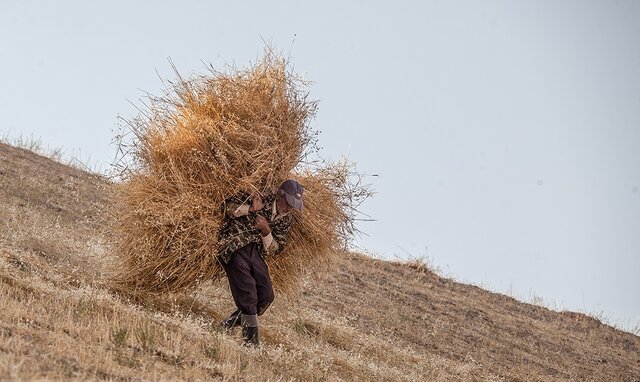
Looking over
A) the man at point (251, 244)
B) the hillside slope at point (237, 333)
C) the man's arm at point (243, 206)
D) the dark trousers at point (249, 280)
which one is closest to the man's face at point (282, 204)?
the man at point (251, 244)

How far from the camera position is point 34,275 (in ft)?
25.9

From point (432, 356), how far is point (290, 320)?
6.49 ft

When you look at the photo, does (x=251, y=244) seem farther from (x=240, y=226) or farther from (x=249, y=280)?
(x=249, y=280)

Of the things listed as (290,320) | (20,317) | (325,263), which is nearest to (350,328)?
(290,320)

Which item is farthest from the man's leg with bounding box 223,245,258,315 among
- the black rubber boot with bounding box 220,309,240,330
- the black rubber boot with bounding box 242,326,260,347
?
the black rubber boot with bounding box 220,309,240,330

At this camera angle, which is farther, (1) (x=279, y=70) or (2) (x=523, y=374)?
(2) (x=523, y=374)

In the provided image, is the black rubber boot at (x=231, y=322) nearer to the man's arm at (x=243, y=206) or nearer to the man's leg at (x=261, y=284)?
the man's leg at (x=261, y=284)

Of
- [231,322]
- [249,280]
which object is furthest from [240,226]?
[231,322]

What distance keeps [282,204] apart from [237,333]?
122cm

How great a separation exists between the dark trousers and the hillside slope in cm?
33

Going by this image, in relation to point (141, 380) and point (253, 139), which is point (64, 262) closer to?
point (253, 139)

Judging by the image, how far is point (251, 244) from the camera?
27.0 feet

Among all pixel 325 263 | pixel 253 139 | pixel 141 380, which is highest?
pixel 253 139

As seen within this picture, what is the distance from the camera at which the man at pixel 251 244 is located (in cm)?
808
